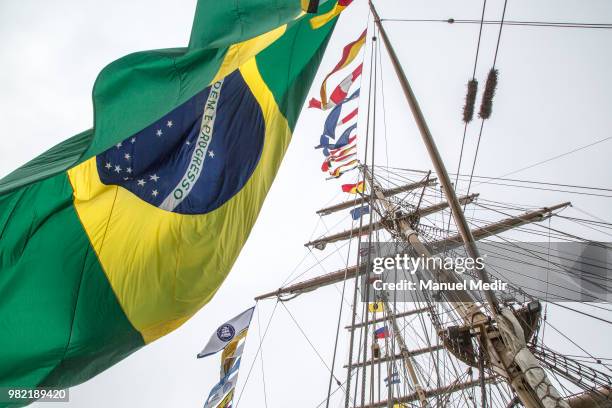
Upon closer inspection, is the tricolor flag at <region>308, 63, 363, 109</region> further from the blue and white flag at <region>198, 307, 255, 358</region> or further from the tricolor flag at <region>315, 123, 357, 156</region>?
the blue and white flag at <region>198, 307, 255, 358</region>

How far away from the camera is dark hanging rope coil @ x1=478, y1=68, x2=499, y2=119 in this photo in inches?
140

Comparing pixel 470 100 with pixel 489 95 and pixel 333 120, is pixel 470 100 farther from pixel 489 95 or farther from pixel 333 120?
pixel 333 120

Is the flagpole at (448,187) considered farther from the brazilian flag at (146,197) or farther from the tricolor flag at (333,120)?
the tricolor flag at (333,120)

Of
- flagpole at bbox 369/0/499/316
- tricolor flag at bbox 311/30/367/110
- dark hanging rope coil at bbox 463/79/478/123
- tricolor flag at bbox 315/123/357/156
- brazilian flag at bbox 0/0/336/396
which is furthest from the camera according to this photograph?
tricolor flag at bbox 315/123/357/156

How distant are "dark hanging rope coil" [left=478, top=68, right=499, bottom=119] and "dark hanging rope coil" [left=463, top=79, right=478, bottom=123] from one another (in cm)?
17

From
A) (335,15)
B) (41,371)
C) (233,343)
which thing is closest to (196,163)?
(41,371)

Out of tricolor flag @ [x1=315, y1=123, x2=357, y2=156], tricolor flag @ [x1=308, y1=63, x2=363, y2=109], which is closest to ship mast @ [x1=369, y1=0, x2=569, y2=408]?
tricolor flag @ [x1=308, y1=63, x2=363, y2=109]

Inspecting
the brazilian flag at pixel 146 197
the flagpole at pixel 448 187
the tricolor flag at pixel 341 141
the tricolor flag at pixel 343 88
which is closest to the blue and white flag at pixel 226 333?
the tricolor flag at pixel 341 141

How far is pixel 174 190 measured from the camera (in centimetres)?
241

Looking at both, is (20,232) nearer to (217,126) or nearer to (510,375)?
(217,126)

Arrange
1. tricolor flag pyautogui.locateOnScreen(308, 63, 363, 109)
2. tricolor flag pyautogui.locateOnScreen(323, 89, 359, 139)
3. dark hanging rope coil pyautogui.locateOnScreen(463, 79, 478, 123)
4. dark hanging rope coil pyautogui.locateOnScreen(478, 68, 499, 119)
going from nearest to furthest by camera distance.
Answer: dark hanging rope coil pyautogui.locateOnScreen(463, 79, 478, 123) < dark hanging rope coil pyautogui.locateOnScreen(478, 68, 499, 119) < tricolor flag pyautogui.locateOnScreen(308, 63, 363, 109) < tricolor flag pyautogui.locateOnScreen(323, 89, 359, 139)

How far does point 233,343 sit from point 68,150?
6.86m

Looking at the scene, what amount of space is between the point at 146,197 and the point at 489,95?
11.8ft

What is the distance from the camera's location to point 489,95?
357 cm
